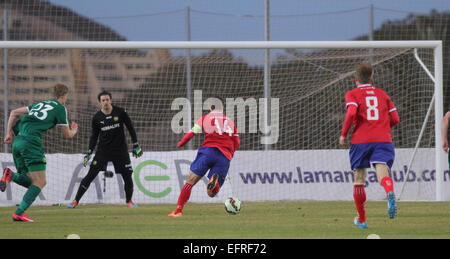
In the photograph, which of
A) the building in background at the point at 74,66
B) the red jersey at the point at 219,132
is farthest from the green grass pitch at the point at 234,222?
the building in background at the point at 74,66

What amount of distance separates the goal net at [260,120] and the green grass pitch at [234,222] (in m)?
1.67

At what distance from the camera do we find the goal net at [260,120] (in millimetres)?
18609

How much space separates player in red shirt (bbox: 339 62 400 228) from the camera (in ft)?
37.2

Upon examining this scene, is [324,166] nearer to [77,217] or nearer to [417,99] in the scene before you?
[417,99]

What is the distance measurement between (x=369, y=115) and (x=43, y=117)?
4.45 metres

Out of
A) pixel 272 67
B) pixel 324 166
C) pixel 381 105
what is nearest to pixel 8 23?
pixel 272 67

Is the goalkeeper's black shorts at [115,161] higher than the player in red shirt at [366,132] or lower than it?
lower

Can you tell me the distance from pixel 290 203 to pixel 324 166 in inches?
67.1

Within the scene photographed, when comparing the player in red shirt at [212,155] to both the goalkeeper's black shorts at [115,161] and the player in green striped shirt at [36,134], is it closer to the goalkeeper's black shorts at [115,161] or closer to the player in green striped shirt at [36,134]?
the player in green striped shirt at [36,134]

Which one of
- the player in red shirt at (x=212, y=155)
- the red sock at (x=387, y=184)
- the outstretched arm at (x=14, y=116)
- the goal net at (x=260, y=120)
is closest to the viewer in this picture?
the red sock at (x=387, y=184)

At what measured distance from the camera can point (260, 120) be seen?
753 inches

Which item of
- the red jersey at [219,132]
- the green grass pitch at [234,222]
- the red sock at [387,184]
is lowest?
the green grass pitch at [234,222]

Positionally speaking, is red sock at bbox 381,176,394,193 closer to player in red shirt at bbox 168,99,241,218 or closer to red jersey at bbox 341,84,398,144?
red jersey at bbox 341,84,398,144

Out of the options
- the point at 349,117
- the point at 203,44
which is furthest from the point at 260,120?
the point at 349,117
